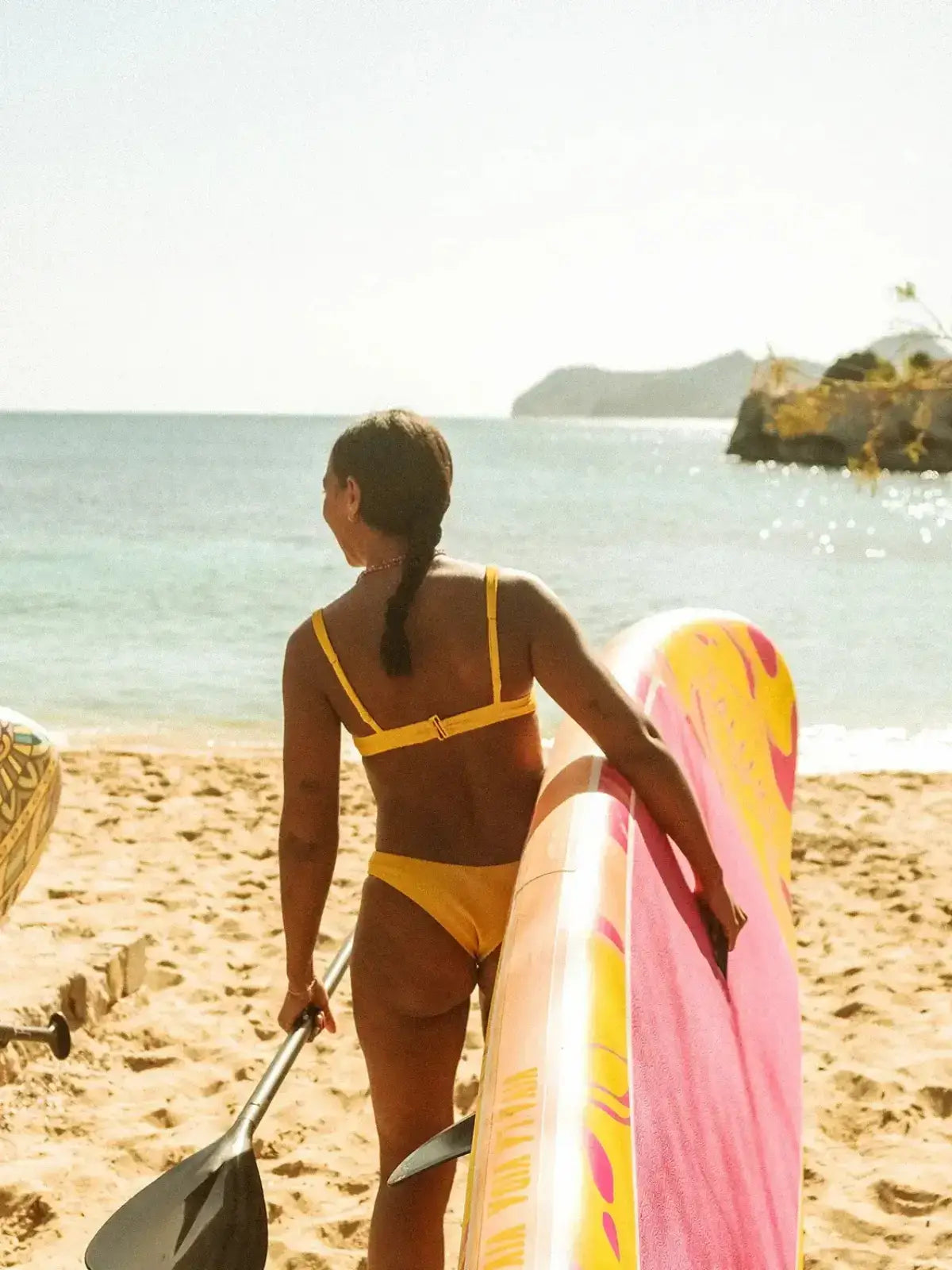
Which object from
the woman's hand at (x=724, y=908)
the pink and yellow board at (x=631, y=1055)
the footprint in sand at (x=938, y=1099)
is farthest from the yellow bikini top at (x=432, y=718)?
the footprint in sand at (x=938, y=1099)

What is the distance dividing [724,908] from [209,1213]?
3.54 feet

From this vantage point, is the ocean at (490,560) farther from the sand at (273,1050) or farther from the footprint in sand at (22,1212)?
the footprint in sand at (22,1212)

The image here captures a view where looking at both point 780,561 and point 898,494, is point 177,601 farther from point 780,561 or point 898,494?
point 898,494

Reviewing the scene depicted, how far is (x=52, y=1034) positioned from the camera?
2.27 m

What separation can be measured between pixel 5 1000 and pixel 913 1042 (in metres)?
2.74

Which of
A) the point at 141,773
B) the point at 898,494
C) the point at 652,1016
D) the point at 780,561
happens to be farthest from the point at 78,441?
the point at 652,1016

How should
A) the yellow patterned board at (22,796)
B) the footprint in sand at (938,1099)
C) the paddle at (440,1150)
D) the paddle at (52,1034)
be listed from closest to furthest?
1. the paddle at (440,1150)
2. the paddle at (52,1034)
3. the yellow patterned board at (22,796)
4. the footprint in sand at (938,1099)

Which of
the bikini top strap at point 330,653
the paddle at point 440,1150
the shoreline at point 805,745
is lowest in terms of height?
the shoreline at point 805,745

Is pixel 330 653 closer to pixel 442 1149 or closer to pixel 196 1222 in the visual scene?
pixel 442 1149

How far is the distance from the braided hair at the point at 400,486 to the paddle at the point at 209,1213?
0.80 meters

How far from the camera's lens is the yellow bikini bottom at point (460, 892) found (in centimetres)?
196

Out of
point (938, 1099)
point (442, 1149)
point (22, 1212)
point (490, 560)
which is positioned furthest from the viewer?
point (490, 560)

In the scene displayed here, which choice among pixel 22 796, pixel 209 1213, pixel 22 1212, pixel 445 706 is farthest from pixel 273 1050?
pixel 445 706

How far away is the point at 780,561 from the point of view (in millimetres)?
26406
